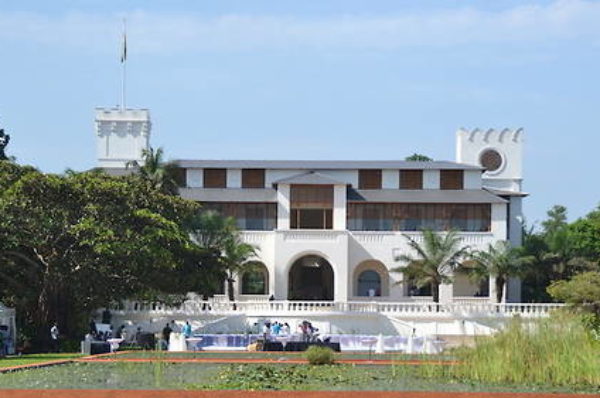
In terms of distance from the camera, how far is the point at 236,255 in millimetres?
56688

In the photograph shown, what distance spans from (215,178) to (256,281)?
268 inches

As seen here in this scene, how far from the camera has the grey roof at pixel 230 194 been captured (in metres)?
64.1

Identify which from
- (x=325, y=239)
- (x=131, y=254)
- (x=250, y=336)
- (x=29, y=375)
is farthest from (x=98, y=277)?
(x=325, y=239)

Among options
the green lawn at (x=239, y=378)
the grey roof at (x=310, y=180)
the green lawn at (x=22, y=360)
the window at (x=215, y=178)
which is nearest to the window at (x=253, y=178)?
the window at (x=215, y=178)

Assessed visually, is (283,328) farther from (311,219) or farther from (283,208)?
(311,219)

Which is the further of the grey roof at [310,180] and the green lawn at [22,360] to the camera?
the grey roof at [310,180]

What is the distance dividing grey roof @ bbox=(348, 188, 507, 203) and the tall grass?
1628 inches

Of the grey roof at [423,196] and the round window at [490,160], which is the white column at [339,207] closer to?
the grey roof at [423,196]

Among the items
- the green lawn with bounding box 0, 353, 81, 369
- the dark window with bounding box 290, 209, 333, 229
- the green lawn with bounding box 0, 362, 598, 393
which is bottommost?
the green lawn with bounding box 0, 353, 81, 369

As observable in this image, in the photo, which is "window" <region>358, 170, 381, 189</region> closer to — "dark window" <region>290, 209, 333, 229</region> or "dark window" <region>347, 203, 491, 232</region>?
"dark window" <region>347, 203, 491, 232</region>

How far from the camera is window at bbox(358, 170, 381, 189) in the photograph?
66625mm

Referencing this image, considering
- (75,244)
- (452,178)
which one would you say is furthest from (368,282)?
(75,244)

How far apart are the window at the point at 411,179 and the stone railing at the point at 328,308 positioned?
1377cm

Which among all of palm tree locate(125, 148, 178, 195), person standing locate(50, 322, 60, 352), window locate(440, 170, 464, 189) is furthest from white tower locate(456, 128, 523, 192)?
person standing locate(50, 322, 60, 352)
